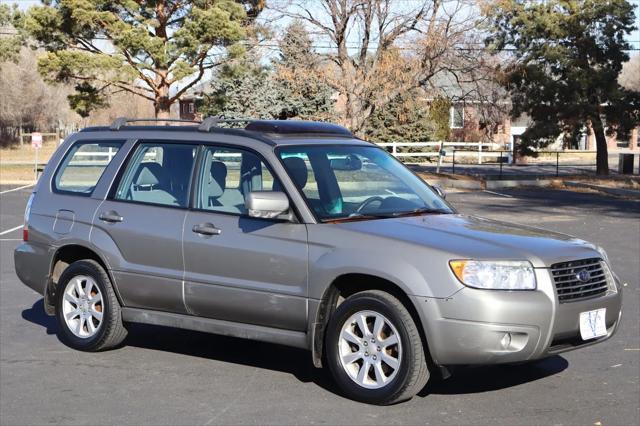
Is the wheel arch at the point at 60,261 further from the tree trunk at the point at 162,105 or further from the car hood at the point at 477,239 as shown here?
the tree trunk at the point at 162,105

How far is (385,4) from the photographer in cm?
3356

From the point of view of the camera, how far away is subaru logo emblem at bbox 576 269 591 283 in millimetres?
6126

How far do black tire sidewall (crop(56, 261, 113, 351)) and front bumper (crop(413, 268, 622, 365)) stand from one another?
2703 millimetres

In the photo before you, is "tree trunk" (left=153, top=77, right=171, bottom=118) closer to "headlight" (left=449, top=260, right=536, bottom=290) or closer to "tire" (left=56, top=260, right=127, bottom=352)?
"tire" (left=56, top=260, right=127, bottom=352)

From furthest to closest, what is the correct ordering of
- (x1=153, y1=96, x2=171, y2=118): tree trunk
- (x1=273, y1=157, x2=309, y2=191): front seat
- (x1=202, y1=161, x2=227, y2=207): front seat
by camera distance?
(x1=153, y1=96, x2=171, y2=118): tree trunk → (x1=202, y1=161, x2=227, y2=207): front seat → (x1=273, y1=157, x2=309, y2=191): front seat

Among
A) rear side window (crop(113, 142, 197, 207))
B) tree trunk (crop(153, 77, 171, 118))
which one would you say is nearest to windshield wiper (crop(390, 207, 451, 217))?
rear side window (crop(113, 142, 197, 207))

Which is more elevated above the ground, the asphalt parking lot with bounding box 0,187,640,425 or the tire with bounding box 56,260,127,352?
the tire with bounding box 56,260,127,352

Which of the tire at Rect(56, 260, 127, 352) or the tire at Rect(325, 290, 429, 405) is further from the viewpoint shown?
the tire at Rect(56, 260, 127, 352)

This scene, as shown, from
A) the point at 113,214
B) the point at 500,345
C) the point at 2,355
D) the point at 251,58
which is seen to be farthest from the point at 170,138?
the point at 251,58

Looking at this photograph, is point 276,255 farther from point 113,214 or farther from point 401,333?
point 113,214

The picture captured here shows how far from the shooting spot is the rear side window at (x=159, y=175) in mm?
7230

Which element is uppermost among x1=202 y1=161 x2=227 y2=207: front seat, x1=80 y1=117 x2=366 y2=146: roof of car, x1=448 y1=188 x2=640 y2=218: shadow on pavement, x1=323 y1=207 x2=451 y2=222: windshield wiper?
x1=80 y1=117 x2=366 y2=146: roof of car

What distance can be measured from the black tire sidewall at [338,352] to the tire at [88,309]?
78.5 inches

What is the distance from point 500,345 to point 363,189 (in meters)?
1.60
